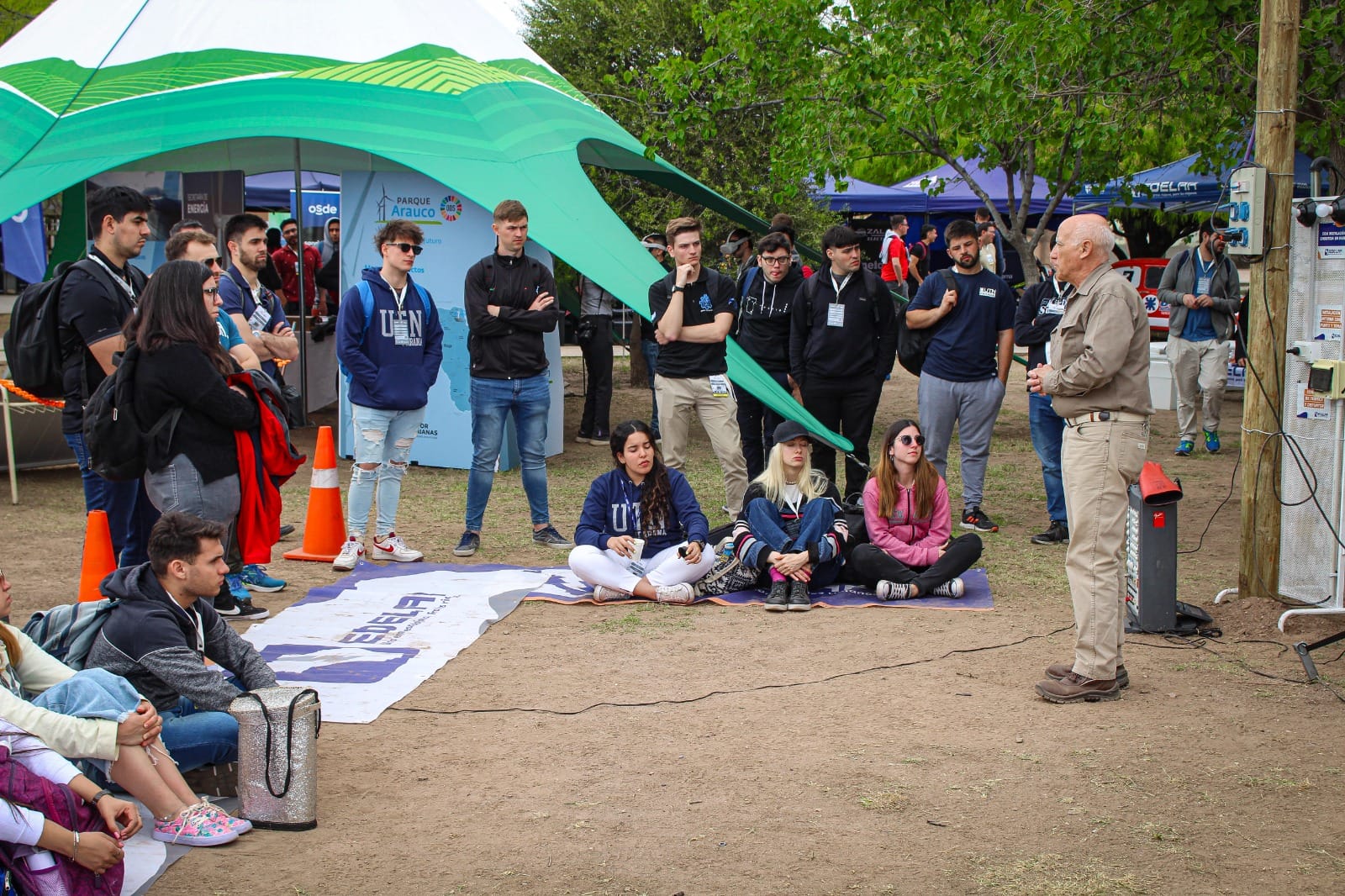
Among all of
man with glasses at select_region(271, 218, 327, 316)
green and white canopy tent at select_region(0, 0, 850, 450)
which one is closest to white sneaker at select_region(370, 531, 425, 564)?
green and white canopy tent at select_region(0, 0, 850, 450)

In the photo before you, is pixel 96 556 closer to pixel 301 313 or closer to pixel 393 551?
pixel 393 551

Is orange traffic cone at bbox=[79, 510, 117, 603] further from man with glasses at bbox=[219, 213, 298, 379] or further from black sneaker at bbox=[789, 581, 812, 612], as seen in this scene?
black sneaker at bbox=[789, 581, 812, 612]

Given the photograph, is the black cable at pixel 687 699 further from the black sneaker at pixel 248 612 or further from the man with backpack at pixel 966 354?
the man with backpack at pixel 966 354

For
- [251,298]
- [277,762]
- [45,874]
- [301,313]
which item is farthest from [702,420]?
[301,313]

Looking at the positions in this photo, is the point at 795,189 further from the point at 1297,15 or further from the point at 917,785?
the point at 917,785

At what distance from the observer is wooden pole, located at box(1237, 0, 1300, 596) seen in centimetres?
625

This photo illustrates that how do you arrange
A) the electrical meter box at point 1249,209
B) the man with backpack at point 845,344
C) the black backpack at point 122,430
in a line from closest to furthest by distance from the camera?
the black backpack at point 122,430
the electrical meter box at point 1249,209
the man with backpack at point 845,344

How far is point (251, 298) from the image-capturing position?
7.43 meters

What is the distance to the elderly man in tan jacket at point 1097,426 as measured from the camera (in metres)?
5.07

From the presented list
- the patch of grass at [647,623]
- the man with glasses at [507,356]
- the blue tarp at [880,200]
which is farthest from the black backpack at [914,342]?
the blue tarp at [880,200]

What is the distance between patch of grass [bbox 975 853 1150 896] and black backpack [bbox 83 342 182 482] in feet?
12.7

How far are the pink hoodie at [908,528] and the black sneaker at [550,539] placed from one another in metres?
2.04

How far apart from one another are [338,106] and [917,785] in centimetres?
818

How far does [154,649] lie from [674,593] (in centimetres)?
319
